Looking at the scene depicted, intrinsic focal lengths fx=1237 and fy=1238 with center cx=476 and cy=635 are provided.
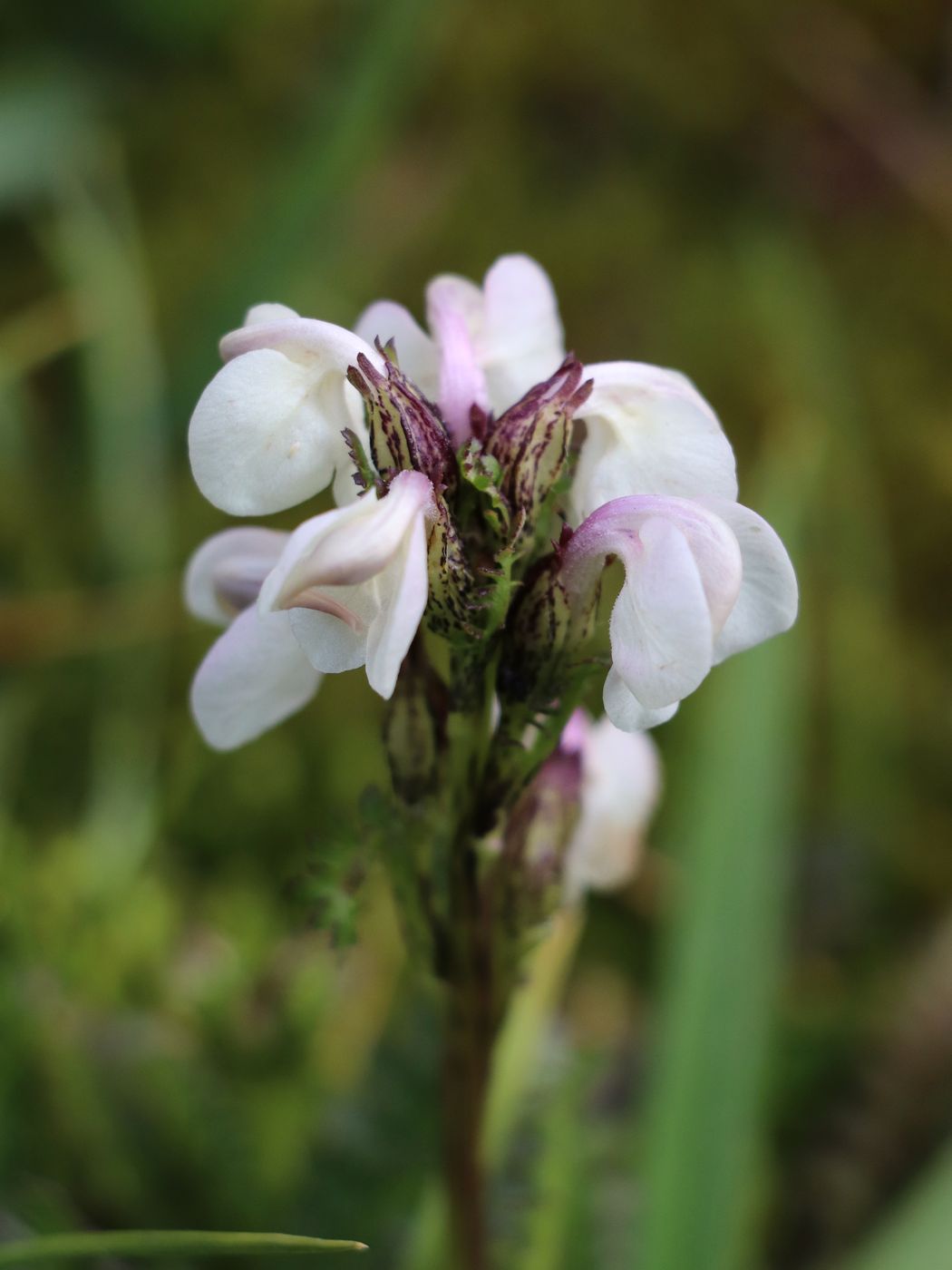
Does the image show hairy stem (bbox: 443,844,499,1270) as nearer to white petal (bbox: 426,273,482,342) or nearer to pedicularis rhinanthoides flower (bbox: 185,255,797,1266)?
pedicularis rhinanthoides flower (bbox: 185,255,797,1266)

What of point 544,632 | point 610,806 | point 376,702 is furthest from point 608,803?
point 376,702

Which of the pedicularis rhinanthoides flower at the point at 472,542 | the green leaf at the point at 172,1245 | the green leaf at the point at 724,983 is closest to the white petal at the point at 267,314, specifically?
the pedicularis rhinanthoides flower at the point at 472,542

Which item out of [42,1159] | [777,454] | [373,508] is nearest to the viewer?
[373,508]

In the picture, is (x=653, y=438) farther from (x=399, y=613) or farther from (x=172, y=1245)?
(x=172, y=1245)

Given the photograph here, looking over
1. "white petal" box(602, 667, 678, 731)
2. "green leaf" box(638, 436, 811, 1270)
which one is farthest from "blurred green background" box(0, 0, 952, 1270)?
"white petal" box(602, 667, 678, 731)

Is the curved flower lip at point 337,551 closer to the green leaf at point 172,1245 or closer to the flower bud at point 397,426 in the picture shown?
the flower bud at point 397,426

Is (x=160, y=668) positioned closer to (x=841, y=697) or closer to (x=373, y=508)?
(x=841, y=697)

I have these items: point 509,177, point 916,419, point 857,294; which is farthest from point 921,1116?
point 509,177
